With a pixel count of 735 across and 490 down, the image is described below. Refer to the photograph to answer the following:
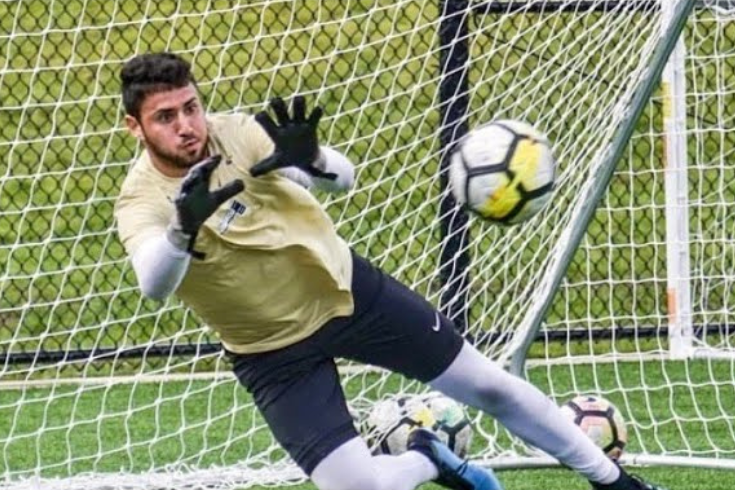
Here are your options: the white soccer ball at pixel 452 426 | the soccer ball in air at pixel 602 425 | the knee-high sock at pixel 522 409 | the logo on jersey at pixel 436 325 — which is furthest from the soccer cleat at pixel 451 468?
the soccer ball in air at pixel 602 425

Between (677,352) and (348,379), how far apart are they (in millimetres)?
1513

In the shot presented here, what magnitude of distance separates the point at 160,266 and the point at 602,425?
2083 millimetres

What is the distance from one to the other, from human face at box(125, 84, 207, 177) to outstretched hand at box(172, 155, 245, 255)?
35 cm

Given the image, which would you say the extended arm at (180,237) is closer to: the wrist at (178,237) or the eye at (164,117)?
the wrist at (178,237)

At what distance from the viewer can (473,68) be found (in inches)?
333

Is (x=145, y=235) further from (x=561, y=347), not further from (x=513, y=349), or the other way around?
(x=561, y=347)

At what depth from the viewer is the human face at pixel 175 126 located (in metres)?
5.22

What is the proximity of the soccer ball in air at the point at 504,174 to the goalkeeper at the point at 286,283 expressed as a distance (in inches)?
13.3

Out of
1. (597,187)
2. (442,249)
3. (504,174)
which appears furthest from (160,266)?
(442,249)

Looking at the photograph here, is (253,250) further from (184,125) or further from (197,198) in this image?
(197,198)

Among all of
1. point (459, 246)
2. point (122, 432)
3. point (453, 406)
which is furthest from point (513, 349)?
point (122, 432)

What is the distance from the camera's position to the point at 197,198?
4.82 metres

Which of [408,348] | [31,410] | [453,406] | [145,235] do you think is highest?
[145,235]

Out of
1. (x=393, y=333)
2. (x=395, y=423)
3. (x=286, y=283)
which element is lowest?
(x=395, y=423)
